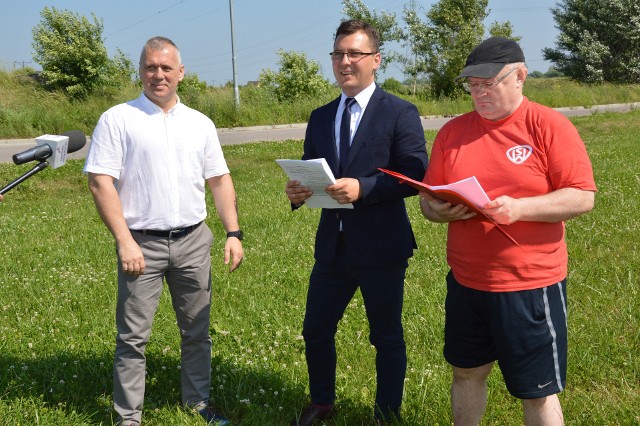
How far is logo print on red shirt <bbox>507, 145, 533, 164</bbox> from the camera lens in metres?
2.81

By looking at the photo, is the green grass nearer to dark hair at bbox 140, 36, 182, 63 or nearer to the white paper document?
the white paper document

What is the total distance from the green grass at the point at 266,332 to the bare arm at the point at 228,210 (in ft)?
2.94

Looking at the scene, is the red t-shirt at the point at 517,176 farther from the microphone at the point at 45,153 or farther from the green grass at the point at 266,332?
the microphone at the point at 45,153

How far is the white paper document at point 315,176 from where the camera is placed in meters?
3.26

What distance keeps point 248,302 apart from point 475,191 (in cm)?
344

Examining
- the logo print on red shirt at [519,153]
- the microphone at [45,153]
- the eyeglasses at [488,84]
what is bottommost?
the logo print on red shirt at [519,153]

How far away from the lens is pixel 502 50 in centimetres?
285

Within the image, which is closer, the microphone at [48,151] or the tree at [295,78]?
the microphone at [48,151]

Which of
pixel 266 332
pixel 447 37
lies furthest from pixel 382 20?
pixel 266 332

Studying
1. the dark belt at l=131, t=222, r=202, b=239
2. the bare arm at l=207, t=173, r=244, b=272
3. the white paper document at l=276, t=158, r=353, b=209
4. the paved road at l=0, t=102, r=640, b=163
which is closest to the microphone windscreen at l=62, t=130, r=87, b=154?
the dark belt at l=131, t=222, r=202, b=239

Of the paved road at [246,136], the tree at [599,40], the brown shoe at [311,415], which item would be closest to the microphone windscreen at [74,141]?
the brown shoe at [311,415]

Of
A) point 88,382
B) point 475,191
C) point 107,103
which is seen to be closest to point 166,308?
point 88,382

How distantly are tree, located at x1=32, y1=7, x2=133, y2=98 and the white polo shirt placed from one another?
29.5 meters

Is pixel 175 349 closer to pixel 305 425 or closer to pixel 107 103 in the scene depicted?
pixel 305 425
